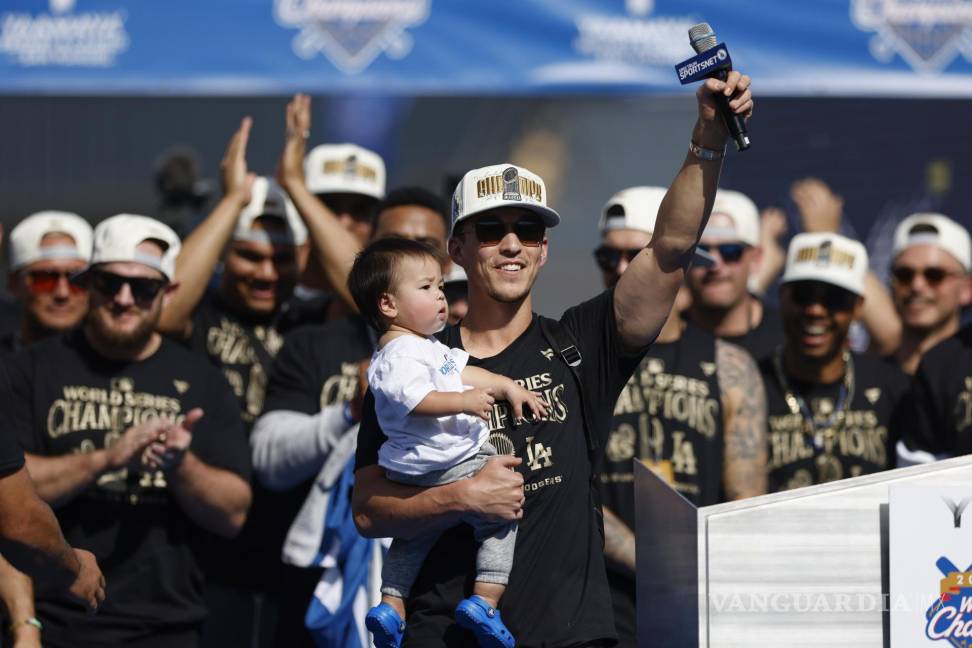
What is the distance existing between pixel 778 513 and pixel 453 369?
0.90 meters

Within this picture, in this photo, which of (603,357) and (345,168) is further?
(345,168)

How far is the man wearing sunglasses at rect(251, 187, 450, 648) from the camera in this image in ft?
19.1

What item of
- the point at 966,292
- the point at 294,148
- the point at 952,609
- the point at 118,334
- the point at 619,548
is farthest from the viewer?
the point at 966,292

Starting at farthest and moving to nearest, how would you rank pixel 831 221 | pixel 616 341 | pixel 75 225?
1. pixel 831 221
2. pixel 75 225
3. pixel 616 341

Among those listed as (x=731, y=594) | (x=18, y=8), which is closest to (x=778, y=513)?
(x=731, y=594)

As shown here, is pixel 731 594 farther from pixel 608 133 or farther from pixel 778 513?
pixel 608 133

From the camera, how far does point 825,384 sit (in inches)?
259

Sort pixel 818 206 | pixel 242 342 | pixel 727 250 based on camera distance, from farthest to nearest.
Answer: pixel 818 206 < pixel 727 250 < pixel 242 342

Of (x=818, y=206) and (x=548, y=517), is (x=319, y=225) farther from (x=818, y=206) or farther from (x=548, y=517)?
(x=818, y=206)

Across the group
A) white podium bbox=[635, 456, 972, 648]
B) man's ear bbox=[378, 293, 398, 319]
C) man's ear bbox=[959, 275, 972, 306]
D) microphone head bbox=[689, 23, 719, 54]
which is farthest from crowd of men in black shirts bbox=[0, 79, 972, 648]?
man's ear bbox=[959, 275, 972, 306]

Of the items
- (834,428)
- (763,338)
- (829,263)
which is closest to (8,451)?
(834,428)

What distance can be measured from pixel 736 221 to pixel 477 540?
3513mm

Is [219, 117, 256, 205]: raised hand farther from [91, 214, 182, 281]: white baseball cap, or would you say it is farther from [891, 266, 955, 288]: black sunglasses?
[891, 266, 955, 288]: black sunglasses

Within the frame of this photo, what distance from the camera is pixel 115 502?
5785 millimetres
